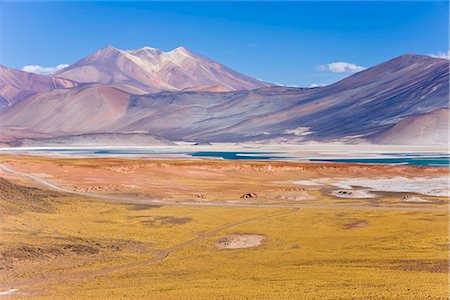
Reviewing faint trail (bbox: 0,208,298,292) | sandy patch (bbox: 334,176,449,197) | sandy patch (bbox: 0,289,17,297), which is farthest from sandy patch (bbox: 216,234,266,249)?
sandy patch (bbox: 334,176,449,197)

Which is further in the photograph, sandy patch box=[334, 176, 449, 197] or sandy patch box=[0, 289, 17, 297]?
sandy patch box=[334, 176, 449, 197]

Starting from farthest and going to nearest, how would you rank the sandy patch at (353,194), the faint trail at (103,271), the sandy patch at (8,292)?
1. the sandy patch at (353,194)
2. the faint trail at (103,271)
3. the sandy patch at (8,292)

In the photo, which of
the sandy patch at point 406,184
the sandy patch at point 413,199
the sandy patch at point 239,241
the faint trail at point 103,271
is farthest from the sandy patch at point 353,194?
the sandy patch at point 239,241

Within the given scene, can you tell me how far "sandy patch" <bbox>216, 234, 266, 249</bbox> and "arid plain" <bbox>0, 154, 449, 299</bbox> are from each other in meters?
0.08

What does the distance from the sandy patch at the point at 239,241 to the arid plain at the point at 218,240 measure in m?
0.08

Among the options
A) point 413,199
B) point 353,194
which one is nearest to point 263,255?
point 413,199

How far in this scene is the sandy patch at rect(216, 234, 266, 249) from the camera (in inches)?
1751

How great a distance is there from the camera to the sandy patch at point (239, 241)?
4447 centimetres

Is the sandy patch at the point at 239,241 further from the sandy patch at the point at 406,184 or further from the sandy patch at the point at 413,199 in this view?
the sandy patch at the point at 406,184

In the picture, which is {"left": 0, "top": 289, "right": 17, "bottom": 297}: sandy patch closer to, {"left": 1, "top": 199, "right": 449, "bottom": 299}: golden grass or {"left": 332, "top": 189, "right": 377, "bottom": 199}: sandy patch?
{"left": 1, "top": 199, "right": 449, "bottom": 299}: golden grass

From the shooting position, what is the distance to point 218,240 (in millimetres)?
46250

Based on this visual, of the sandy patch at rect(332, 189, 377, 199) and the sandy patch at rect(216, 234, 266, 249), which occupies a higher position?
the sandy patch at rect(332, 189, 377, 199)

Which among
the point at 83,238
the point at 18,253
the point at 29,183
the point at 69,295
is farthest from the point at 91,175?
the point at 69,295

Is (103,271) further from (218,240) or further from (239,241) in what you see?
(239,241)
